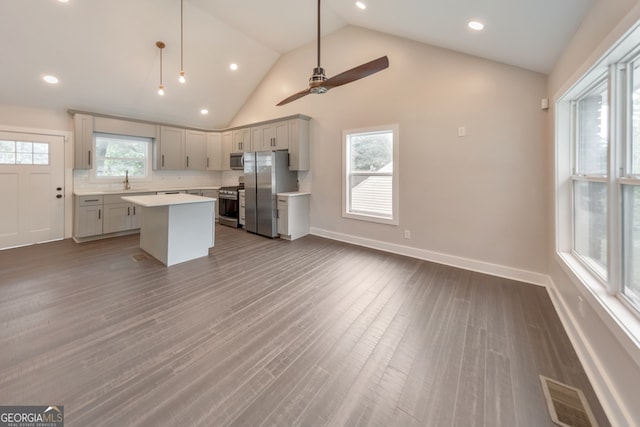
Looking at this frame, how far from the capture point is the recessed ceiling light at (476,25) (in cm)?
250

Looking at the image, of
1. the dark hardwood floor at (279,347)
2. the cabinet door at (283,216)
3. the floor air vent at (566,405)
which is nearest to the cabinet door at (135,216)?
the dark hardwood floor at (279,347)

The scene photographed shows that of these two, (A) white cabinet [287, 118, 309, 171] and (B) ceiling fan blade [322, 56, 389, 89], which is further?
(A) white cabinet [287, 118, 309, 171]

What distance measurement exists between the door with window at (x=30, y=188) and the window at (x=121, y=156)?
65 centimetres

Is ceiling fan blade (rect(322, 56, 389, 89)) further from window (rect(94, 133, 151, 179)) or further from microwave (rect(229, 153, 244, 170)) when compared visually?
window (rect(94, 133, 151, 179))

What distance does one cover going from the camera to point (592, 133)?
2.19 metres

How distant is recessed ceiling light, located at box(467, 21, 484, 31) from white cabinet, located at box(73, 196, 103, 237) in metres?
6.53

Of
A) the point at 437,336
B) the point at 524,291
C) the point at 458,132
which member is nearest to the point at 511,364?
the point at 437,336

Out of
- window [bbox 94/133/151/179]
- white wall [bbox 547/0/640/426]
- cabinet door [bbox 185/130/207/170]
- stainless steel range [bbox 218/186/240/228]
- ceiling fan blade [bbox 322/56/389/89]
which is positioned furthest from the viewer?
cabinet door [bbox 185/130/207/170]

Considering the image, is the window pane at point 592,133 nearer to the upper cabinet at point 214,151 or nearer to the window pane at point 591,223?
the window pane at point 591,223

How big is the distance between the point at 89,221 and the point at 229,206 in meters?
2.67

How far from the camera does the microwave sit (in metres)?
6.61

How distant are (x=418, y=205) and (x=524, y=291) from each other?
5.65 feet

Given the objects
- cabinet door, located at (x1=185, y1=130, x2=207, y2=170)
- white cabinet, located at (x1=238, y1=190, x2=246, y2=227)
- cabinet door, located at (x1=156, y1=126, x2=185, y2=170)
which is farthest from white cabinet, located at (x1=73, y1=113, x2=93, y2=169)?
white cabinet, located at (x1=238, y1=190, x2=246, y2=227)

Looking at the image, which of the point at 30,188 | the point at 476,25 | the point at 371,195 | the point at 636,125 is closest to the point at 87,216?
the point at 30,188
